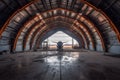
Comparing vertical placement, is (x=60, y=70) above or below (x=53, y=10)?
below

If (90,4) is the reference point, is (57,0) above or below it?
above

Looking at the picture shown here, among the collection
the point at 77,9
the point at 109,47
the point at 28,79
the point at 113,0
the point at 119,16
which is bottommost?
the point at 28,79

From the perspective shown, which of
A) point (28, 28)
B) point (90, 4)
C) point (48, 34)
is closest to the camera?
point (90, 4)

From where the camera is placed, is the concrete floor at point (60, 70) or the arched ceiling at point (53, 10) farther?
the arched ceiling at point (53, 10)

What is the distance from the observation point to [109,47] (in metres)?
19.3

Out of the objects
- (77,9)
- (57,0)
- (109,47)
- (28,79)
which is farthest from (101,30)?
(28,79)

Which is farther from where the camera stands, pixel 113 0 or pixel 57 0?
pixel 57 0

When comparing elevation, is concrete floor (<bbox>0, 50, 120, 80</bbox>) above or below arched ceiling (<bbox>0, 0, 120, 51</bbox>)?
below

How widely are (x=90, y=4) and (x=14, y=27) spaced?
1206cm

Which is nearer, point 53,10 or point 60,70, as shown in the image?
point 60,70

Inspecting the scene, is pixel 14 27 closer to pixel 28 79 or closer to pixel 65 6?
pixel 65 6

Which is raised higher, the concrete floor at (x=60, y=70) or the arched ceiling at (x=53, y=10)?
the arched ceiling at (x=53, y=10)

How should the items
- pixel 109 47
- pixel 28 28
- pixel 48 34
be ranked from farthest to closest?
pixel 48 34, pixel 28 28, pixel 109 47

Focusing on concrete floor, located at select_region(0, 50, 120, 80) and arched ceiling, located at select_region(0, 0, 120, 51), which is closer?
concrete floor, located at select_region(0, 50, 120, 80)
